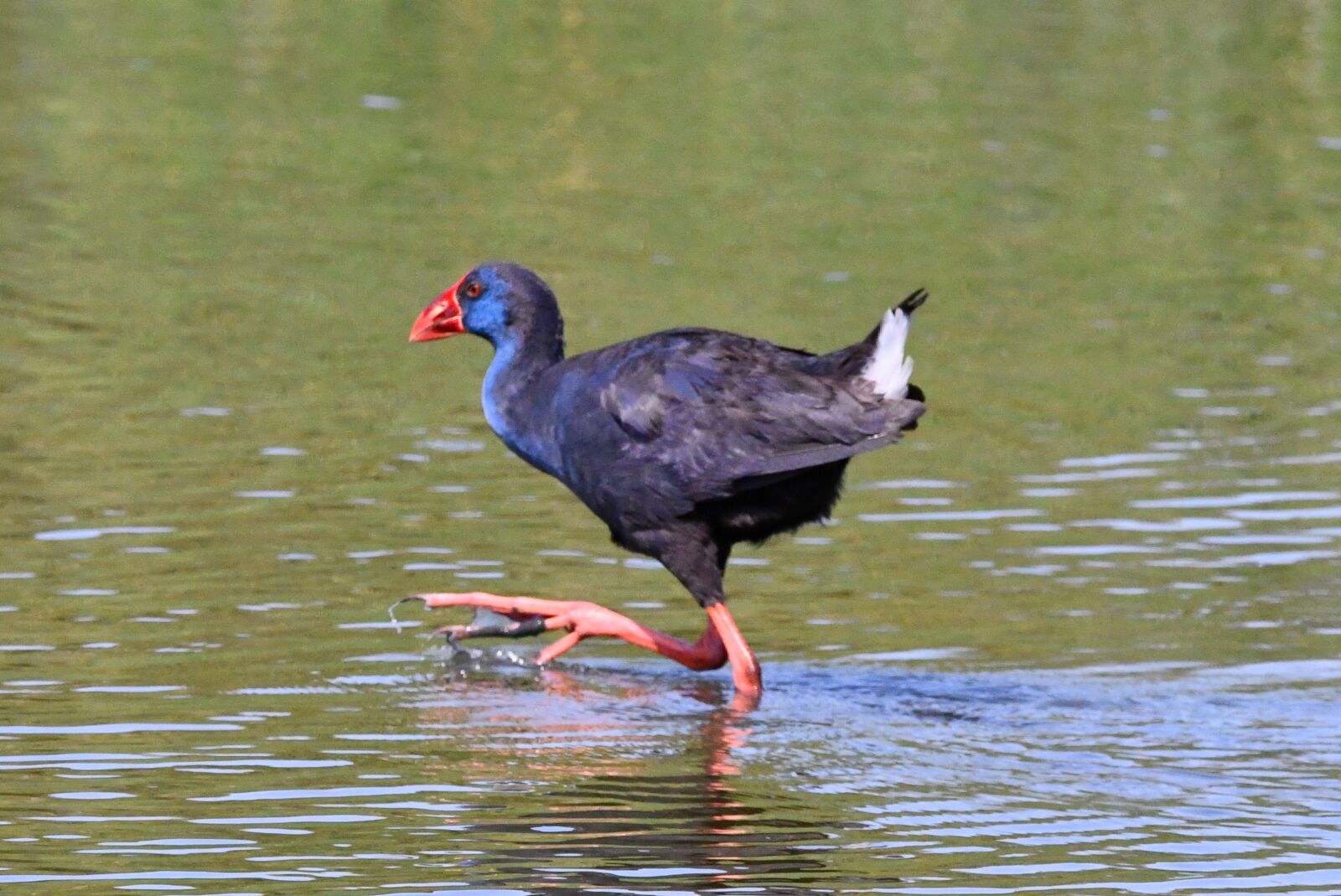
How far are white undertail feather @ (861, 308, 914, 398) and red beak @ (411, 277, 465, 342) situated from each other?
153 cm

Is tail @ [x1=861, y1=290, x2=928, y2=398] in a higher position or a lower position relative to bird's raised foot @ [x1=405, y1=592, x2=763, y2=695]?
higher

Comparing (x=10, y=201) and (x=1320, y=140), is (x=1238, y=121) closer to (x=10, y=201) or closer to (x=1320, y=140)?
(x=1320, y=140)

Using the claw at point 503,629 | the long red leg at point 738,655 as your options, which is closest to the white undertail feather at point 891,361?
the long red leg at point 738,655

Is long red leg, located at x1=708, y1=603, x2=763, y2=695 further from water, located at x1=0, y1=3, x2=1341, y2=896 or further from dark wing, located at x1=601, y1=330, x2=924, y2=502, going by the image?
dark wing, located at x1=601, y1=330, x2=924, y2=502

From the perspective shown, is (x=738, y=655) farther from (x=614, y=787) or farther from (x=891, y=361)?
(x=614, y=787)

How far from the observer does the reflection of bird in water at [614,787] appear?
5613 mm

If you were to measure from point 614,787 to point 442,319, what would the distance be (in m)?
2.32

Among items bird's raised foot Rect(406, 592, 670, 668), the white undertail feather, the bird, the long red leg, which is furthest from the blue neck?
the white undertail feather

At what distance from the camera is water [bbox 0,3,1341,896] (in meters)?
5.94

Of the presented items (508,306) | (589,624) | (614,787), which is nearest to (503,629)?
(589,624)

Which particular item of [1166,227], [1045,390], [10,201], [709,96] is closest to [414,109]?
[709,96]

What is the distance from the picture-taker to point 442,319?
8156mm

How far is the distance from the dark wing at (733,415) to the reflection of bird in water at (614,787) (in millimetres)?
701

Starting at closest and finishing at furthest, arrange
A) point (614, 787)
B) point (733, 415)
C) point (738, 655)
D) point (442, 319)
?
1. point (614, 787)
2. point (733, 415)
3. point (738, 655)
4. point (442, 319)
